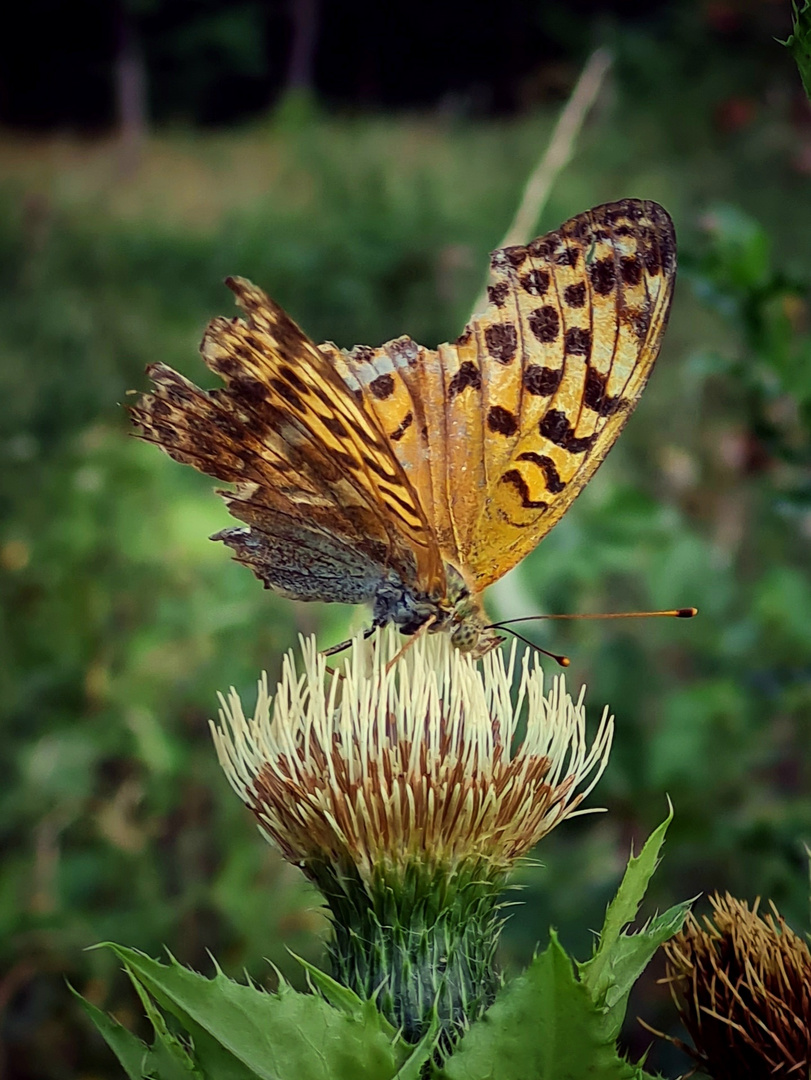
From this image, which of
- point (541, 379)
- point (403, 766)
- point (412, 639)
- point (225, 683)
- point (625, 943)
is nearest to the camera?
point (625, 943)

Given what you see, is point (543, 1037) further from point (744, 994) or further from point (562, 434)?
point (562, 434)

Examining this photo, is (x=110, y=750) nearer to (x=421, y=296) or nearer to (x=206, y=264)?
(x=421, y=296)

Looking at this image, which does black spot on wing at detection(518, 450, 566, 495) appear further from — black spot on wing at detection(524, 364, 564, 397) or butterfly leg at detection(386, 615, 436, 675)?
butterfly leg at detection(386, 615, 436, 675)

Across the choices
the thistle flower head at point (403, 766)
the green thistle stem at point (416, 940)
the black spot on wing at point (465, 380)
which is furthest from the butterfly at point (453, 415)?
the green thistle stem at point (416, 940)

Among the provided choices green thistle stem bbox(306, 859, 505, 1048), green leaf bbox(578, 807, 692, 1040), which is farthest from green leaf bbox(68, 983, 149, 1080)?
green leaf bbox(578, 807, 692, 1040)

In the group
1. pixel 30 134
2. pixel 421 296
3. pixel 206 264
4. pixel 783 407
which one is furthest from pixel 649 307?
pixel 30 134

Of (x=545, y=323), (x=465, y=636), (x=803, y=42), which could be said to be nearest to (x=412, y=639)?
(x=465, y=636)

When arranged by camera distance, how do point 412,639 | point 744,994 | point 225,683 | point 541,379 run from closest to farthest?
point 744,994 < point 412,639 < point 541,379 < point 225,683
